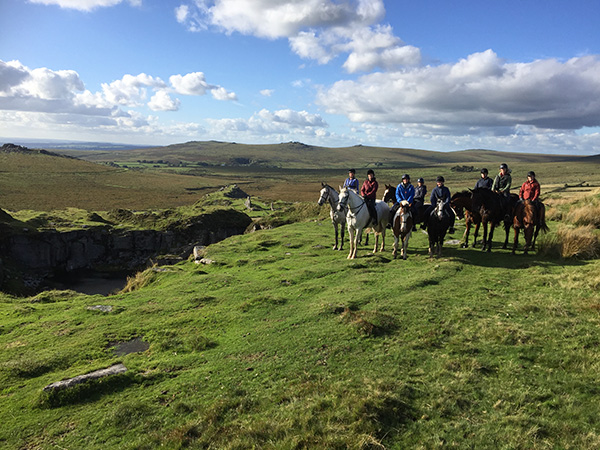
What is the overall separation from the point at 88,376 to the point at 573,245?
19714 mm

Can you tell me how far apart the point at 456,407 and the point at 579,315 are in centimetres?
599

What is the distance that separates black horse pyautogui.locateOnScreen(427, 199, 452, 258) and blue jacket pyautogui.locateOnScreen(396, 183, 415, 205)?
1517 millimetres

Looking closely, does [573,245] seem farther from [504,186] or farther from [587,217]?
[587,217]

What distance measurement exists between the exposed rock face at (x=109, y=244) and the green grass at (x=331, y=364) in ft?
90.8

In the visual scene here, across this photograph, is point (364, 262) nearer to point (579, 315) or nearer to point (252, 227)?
point (579, 315)

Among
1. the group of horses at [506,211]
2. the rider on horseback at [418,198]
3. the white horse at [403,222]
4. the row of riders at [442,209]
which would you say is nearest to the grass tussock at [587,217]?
the row of riders at [442,209]

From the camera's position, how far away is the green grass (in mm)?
6160

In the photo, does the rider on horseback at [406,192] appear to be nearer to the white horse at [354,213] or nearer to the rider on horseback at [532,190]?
the white horse at [354,213]

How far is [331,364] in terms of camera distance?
8.38 m

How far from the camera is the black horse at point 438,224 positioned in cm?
1691

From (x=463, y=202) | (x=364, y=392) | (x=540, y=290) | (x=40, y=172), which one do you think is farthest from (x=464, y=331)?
(x=40, y=172)

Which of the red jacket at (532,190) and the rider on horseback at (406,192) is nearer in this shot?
the red jacket at (532,190)

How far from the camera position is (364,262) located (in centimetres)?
1767

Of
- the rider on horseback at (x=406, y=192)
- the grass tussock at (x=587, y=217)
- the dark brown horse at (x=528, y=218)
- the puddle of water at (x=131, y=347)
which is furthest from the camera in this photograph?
the grass tussock at (x=587, y=217)
